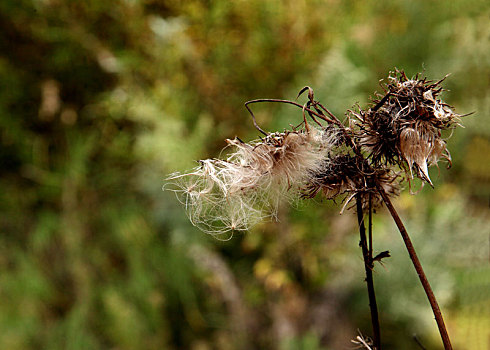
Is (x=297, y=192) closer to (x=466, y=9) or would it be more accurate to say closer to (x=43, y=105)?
(x=466, y=9)

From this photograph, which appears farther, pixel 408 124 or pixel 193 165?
pixel 193 165

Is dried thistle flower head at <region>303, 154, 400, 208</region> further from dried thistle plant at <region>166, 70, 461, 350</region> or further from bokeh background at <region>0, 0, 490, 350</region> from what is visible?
bokeh background at <region>0, 0, 490, 350</region>

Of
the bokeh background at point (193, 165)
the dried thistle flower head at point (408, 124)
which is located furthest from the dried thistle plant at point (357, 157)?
the bokeh background at point (193, 165)

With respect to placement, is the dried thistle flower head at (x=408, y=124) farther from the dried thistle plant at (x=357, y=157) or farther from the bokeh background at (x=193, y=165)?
the bokeh background at (x=193, y=165)

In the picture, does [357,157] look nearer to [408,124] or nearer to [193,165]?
[408,124]

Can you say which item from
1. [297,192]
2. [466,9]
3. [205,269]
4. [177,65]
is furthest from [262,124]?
[297,192]

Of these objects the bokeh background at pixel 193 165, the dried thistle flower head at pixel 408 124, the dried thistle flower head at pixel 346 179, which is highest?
the bokeh background at pixel 193 165

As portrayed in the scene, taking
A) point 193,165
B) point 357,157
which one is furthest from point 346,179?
point 193,165
